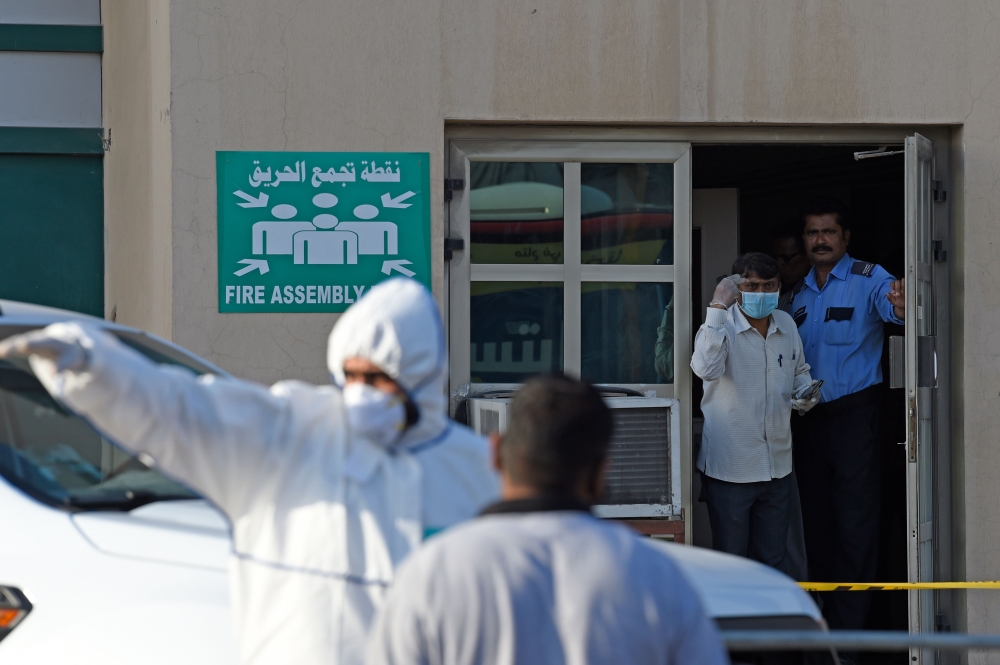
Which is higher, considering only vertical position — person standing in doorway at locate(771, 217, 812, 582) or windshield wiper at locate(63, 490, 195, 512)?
person standing in doorway at locate(771, 217, 812, 582)

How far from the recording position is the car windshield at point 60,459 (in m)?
3.01

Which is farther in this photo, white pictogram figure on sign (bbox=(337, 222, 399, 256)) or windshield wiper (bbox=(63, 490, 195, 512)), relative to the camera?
white pictogram figure on sign (bbox=(337, 222, 399, 256))

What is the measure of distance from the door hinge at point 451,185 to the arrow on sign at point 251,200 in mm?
906

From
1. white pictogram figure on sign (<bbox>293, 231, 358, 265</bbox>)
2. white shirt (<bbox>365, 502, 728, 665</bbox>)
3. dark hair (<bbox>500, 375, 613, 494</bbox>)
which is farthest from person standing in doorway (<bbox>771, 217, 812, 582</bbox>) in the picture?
white shirt (<bbox>365, 502, 728, 665</bbox>)

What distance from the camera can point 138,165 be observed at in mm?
6613

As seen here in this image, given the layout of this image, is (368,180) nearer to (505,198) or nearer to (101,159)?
(505,198)

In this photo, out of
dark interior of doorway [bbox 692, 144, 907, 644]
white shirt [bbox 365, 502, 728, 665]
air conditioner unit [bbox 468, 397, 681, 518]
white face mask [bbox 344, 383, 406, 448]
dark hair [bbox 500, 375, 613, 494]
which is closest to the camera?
white shirt [bbox 365, 502, 728, 665]

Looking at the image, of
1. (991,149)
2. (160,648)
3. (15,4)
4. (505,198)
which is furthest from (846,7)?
(15,4)

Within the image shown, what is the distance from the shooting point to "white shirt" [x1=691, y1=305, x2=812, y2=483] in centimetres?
561

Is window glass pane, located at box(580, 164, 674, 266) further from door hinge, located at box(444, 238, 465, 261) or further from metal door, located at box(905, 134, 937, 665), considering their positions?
metal door, located at box(905, 134, 937, 665)

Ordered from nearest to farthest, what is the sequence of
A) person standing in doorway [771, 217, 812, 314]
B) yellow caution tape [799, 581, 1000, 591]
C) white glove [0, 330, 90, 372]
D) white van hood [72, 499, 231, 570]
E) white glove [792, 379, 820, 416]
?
white glove [0, 330, 90, 372]
white van hood [72, 499, 231, 570]
yellow caution tape [799, 581, 1000, 591]
white glove [792, 379, 820, 416]
person standing in doorway [771, 217, 812, 314]

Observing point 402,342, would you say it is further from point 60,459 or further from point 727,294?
point 727,294

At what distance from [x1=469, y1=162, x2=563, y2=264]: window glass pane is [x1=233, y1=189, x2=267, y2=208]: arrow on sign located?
105 cm

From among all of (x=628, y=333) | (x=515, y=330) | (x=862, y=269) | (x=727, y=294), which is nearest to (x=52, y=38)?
(x=515, y=330)
